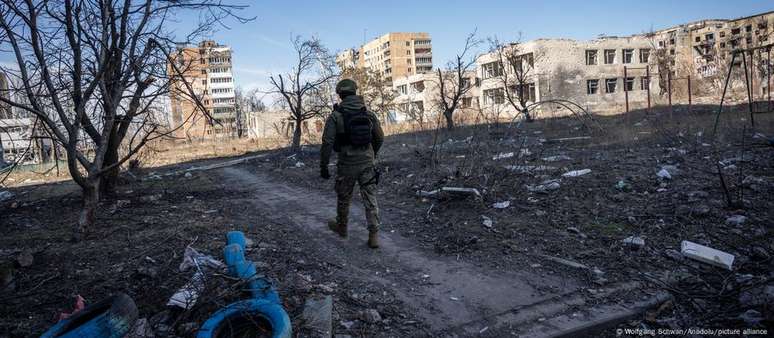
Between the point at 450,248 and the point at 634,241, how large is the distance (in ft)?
5.12

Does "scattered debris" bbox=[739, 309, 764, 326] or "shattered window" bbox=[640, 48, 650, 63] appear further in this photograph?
"shattered window" bbox=[640, 48, 650, 63]

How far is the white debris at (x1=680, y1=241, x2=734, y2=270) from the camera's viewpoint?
10.7 ft

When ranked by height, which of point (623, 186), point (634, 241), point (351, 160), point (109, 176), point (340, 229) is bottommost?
point (634, 241)

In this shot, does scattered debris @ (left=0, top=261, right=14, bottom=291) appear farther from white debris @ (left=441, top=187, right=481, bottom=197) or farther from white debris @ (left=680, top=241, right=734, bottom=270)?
white debris @ (left=680, top=241, right=734, bottom=270)

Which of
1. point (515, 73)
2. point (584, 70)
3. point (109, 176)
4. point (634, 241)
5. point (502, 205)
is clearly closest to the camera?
point (634, 241)

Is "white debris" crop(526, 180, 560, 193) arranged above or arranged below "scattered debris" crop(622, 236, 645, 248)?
above

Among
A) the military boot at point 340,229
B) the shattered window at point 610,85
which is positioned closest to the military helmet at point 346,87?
the military boot at point 340,229

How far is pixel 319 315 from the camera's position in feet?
8.78

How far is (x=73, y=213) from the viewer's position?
6.52 metres

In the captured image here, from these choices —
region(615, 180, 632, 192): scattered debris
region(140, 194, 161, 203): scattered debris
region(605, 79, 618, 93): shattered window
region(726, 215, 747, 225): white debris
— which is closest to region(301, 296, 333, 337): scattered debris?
region(726, 215, 747, 225): white debris

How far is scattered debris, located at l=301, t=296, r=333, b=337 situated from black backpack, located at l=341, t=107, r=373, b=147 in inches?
70.1

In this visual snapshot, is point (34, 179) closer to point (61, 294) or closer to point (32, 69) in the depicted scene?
point (32, 69)

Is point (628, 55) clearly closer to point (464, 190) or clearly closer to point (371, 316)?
point (464, 190)

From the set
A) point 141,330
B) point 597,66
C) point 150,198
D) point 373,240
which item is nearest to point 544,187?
point 373,240
